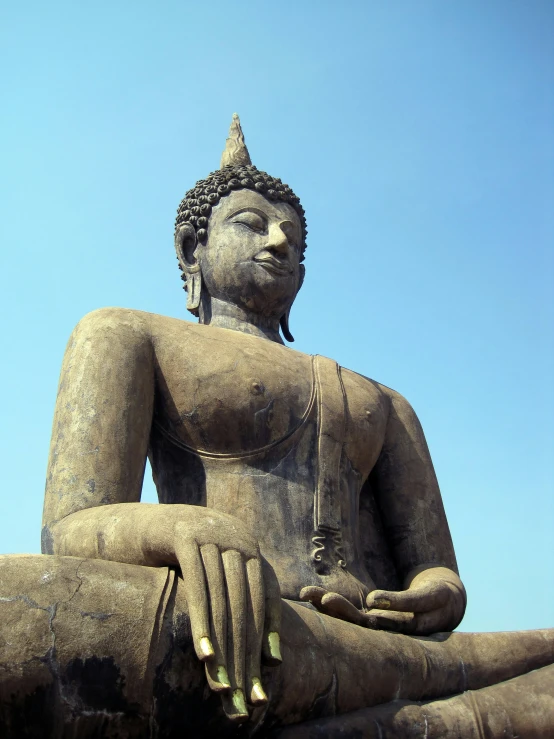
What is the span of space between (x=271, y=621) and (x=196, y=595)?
44 cm

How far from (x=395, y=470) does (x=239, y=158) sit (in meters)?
2.92

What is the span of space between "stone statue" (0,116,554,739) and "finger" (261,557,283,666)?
0.04 feet

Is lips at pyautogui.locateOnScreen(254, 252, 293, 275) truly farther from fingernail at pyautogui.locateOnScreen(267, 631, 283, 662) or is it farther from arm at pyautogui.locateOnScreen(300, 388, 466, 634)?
fingernail at pyautogui.locateOnScreen(267, 631, 283, 662)

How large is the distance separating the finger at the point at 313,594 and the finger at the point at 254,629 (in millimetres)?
927

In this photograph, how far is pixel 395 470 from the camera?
7.59 meters

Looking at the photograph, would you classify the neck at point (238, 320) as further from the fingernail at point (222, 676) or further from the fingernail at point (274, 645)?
the fingernail at point (222, 676)

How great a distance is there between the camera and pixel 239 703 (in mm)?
4754

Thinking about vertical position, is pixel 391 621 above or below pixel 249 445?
below

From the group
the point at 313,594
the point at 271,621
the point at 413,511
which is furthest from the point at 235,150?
the point at 271,621

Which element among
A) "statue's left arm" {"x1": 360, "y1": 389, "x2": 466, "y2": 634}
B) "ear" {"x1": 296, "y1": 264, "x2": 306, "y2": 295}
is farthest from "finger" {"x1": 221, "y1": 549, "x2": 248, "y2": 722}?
"ear" {"x1": 296, "y1": 264, "x2": 306, "y2": 295}

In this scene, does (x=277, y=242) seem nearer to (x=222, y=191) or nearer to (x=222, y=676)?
(x=222, y=191)

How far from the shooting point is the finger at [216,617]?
4.73 metres

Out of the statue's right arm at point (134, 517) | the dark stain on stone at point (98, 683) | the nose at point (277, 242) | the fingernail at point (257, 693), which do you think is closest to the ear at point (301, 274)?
the nose at point (277, 242)

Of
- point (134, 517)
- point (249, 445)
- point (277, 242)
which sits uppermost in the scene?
point (277, 242)
